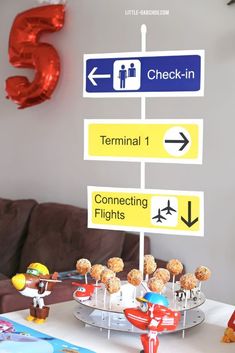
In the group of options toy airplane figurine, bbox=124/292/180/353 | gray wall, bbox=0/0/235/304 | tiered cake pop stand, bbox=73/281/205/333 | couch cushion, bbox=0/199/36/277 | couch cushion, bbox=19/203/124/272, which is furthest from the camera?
couch cushion, bbox=0/199/36/277

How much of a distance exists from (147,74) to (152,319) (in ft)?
2.30

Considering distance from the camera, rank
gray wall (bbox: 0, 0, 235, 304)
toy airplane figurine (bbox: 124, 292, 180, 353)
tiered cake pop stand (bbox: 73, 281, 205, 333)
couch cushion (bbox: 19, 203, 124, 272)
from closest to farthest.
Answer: toy airplane figurine (bbox: 124, 292, 180, 353) → tiered cake pop stand (bbox: 73, 281, 205, 333) → gray wall (bbox: 0, 0, 235, 304) → couch cushion (bbox: 19, 203, 124, 272)

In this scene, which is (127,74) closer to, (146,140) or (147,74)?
(147,74)

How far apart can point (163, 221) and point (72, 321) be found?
41 centimetres

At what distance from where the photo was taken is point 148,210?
1.78 meters

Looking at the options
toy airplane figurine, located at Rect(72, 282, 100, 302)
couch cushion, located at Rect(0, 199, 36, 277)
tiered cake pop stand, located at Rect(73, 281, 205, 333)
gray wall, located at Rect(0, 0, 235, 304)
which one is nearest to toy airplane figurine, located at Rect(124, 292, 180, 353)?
tiered cake pop stand, located at Rect(73, 281, 205, 333)

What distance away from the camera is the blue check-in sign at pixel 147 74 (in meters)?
1.75

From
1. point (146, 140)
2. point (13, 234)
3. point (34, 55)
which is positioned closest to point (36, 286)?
point (146, 140)

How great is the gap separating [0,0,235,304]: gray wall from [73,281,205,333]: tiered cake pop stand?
4.84 ft

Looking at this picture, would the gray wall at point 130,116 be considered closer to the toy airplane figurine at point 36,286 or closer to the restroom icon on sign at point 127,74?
the restroom icon on sign at point 127,74

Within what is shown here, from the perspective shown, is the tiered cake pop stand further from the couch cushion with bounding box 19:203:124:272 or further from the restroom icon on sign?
the couch cushion with bounding box 19:203:124:272

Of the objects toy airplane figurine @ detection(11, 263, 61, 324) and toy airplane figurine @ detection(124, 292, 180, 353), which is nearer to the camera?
toy airplane figurine @ detection(124, 292, 180, 353)

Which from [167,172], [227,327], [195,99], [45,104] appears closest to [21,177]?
[45,104]

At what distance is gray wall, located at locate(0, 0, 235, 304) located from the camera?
3248mm
